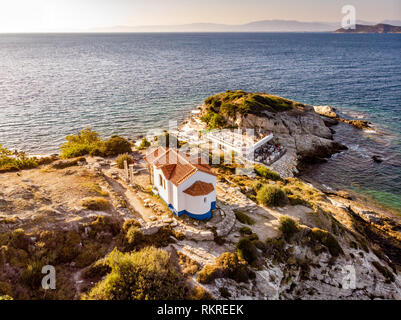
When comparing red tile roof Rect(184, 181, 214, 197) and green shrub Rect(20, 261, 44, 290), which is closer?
green shrub Rect(20, 261, 44, 290)

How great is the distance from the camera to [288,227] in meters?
24.8

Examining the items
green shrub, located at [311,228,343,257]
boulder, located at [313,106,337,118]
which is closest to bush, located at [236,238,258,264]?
green shrub, located at [311,228,343,257]

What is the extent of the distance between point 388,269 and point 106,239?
89.9 ft

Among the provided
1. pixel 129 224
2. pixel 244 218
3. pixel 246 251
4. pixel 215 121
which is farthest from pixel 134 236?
pixel 215 121

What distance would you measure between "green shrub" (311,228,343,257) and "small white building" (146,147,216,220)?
1020 centimetres

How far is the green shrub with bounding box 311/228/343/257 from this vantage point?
80.7 ft

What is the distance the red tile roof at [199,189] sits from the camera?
2488 cm

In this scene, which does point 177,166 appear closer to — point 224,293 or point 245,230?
point 245,230

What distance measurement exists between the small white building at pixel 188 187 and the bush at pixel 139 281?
7.79m

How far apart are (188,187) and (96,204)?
9119mm


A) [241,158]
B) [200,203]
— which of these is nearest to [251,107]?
[241,158]

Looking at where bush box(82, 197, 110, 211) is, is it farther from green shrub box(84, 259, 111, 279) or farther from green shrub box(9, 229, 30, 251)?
green shrub box(84, 259, 111, 279)

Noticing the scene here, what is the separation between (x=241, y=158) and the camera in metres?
43.0

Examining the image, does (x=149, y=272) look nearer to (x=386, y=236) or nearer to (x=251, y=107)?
(x=386, y=236)
